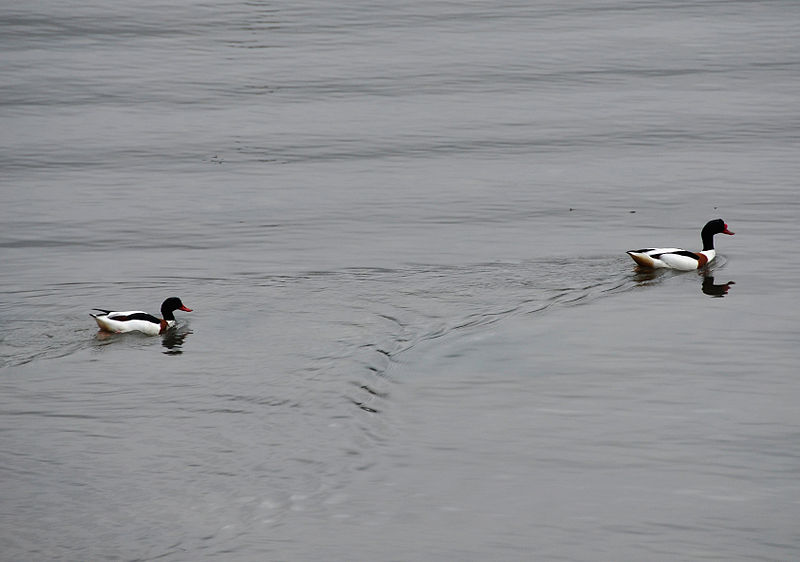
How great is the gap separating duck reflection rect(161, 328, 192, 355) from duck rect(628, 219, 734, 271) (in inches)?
269

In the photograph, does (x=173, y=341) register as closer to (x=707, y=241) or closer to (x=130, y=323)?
(x=130, y=323)

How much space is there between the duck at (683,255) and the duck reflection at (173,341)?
683 centimetres

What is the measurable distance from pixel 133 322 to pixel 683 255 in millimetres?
8576

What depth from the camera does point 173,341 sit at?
16594mm

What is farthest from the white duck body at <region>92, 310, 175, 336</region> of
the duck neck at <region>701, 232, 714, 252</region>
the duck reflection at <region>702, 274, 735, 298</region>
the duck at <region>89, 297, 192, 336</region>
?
the duck neck at <region>701, 232, 714, 252</region>

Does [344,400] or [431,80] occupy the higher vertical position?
[431,80]

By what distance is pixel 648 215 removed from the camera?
22109 millimetres

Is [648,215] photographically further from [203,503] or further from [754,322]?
[203,503]

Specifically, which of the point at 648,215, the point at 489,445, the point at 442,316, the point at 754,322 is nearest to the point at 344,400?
the point at 489,445

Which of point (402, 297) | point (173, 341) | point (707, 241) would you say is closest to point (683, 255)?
point (707, 241)

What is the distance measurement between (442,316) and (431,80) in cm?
1645

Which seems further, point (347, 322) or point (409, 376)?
point (347, 322)

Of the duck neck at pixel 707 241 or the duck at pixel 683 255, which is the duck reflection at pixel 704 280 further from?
the duck neck at pixel 707 241

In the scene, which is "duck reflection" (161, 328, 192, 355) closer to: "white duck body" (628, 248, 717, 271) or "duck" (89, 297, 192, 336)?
"duck" (89, 297, 192, 336)
